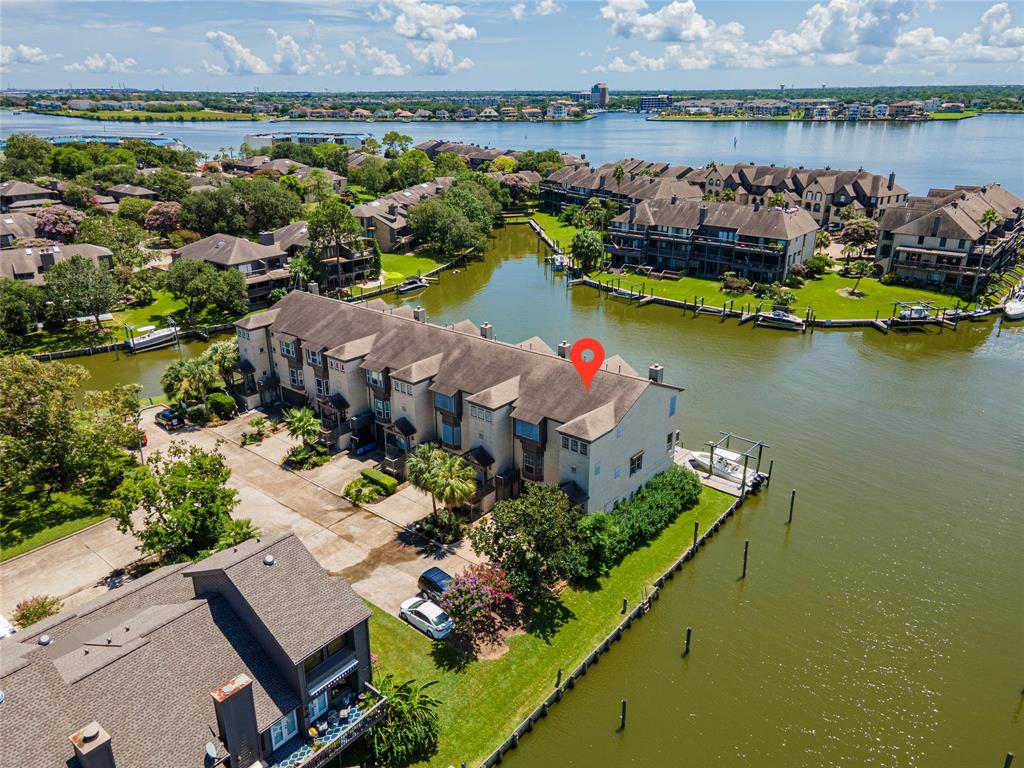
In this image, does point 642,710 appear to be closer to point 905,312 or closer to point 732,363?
point 732,363

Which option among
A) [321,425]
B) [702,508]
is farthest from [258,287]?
[702,508]

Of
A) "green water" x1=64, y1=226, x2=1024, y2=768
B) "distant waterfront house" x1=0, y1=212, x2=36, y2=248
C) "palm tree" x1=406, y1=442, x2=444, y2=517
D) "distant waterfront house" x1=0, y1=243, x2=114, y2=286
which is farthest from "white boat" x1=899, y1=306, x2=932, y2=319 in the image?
"distant waterfront house" x1=0, y1=212, x2=36, y2=248

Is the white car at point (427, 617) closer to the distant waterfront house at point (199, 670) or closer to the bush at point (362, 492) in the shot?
the distant waterfront house at point (199, 670)

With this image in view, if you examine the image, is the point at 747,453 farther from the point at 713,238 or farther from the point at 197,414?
the point at 713,238

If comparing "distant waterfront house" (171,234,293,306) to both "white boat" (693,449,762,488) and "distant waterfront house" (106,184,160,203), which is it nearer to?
"distant waterfront house" (106,184,160,203)

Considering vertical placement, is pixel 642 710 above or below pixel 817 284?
below

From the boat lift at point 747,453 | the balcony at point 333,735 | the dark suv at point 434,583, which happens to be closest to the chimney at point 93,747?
the balcony at point 333,735
